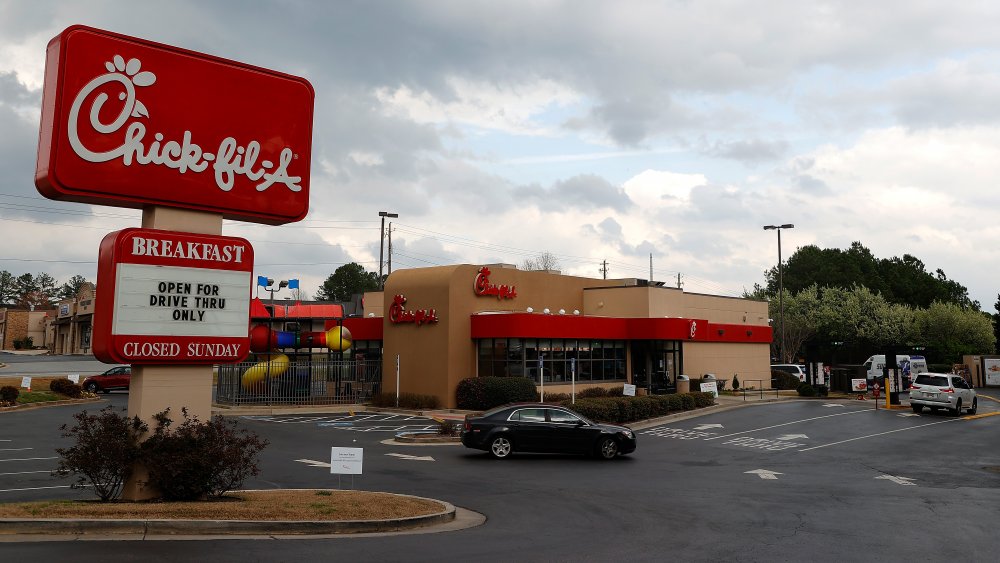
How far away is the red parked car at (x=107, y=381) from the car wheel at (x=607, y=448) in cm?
3308

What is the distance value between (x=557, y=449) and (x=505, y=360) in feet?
46.0

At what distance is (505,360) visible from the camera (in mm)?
35438

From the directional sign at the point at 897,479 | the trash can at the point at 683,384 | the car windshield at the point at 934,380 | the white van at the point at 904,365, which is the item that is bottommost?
the directional sign at the point at 897,479

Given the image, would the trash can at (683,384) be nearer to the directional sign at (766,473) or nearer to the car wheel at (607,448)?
the car wheel at (607,448)

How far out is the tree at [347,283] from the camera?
116688 millimetres

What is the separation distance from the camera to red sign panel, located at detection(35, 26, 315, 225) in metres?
12.6

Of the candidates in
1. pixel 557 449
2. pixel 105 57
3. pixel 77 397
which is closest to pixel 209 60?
pixel 105 57

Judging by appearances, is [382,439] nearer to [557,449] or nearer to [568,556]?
[557,449]

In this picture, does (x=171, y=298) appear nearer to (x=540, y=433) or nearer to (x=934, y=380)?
(x=540, y=433)

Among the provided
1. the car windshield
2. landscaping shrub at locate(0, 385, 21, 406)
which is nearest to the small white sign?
landscaping shrub at locate(0, 385, 21, 406)

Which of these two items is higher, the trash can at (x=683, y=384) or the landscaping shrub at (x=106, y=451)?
the trash can at (x=683, y=384)

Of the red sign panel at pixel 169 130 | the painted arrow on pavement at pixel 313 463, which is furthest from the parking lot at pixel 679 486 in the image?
the red sign panel at pixel 169 130

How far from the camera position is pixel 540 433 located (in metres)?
21.4

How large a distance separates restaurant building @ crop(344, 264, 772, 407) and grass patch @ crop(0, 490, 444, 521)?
18342 mm
